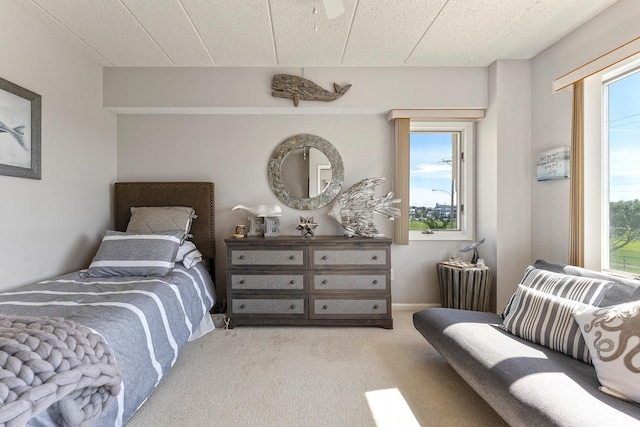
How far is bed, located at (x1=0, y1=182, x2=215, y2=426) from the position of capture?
114 cm

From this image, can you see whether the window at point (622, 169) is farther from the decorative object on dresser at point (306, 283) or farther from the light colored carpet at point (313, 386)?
the decorative object on dresser at point (306, 283)

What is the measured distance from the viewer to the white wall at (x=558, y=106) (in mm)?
2290

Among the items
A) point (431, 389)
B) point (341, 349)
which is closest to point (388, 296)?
point (341, 349)

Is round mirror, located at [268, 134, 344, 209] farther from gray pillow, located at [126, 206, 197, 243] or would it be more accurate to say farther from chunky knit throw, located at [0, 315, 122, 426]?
chunky knit throw, located at [0, 315, 122, 426]

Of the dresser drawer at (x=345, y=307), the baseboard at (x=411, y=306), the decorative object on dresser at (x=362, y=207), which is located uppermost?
A: the decorative object on dresser at (x=362, y=207)

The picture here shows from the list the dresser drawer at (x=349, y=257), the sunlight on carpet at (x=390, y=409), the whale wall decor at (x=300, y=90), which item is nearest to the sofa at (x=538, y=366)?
the sunlight on carpet at (x=390, y=409)

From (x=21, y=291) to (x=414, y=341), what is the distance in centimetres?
291

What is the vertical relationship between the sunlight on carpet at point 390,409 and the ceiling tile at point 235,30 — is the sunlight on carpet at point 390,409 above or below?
below

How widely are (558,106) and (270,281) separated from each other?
2973 millimetres

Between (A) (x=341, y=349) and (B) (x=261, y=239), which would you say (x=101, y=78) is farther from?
(A) (x=341, y=349)

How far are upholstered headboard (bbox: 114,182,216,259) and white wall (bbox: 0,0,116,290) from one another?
15cm

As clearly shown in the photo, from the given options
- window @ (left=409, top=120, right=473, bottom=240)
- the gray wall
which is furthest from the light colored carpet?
window @ (left=409, top=120, right=473, bottom=240)

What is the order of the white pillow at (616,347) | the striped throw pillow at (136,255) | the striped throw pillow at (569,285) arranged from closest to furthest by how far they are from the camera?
the white pillow at (616,347) → the striped throw pillow at (569,285) → the striped throw pillow at (136,255)

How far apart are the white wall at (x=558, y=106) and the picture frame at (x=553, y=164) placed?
6cm
